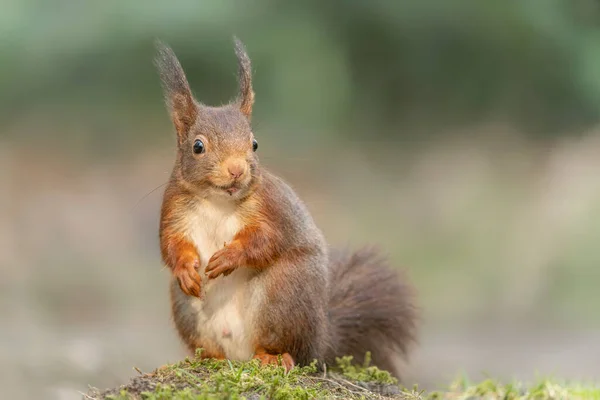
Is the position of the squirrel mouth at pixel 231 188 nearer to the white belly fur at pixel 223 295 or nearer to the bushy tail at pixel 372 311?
the white belly fur at pixel 223 295

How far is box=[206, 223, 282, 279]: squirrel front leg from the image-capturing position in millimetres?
2992

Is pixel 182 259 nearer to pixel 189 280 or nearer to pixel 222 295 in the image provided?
pixel 189 280

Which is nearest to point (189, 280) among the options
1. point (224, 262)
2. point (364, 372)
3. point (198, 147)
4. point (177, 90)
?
point (224, 262)

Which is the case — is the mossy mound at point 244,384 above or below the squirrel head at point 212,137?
below

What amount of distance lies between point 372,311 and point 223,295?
2.77 ft

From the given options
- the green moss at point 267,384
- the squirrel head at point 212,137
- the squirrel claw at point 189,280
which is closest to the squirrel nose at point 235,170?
the squirrel head at point 212,137

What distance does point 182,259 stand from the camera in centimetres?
307

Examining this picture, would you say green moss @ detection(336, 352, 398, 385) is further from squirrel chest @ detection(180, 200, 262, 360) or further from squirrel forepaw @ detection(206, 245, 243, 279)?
squirrel forepaw @ detection(206, 245, 243, 279)

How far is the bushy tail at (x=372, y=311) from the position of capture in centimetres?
373

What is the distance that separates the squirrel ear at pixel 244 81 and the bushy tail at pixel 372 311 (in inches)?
34.7

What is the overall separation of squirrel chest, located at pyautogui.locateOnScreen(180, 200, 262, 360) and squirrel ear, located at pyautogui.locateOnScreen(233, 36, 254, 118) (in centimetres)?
40

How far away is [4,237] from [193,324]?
273 cm

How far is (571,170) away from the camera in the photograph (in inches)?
245

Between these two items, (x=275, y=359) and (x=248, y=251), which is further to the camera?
(x=275, y=359)
